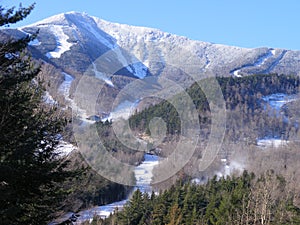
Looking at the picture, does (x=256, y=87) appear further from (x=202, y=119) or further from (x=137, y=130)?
(x=137, y=130)

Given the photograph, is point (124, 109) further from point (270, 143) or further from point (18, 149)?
point (18, 149)

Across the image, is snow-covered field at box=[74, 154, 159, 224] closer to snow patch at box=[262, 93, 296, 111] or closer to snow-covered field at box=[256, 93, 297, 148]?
snow-covered field at box=[256, 93, 297, 148]

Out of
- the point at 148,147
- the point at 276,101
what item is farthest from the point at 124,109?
the point at 276,101

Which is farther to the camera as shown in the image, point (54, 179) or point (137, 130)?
point (137, 130)

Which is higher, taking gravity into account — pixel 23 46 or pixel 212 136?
pixel 23 46

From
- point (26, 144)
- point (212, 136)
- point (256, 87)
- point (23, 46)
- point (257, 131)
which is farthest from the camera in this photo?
point (256, 87)

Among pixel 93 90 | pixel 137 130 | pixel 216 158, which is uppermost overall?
pixel 93 90

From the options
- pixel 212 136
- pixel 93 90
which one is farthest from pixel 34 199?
pixel 93 90

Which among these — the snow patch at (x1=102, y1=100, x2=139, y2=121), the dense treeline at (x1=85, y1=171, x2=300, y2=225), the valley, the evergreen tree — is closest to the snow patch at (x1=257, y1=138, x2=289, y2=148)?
the valley

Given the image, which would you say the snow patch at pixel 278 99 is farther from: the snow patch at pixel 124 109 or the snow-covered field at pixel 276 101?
the snow patch at pixel 124 109
